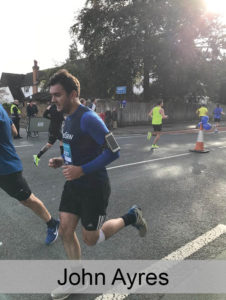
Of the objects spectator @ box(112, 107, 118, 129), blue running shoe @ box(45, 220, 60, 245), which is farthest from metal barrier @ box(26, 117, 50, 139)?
blue running shoe @ box(45, 220, 60, 245)

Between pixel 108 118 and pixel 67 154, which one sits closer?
pixel 67 154

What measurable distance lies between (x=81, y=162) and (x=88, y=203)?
36 cm

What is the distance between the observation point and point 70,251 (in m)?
2.46

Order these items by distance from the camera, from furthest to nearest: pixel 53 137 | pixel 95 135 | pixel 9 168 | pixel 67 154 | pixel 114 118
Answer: pixel 114 118 → pixel 53 137 → pixel 9 168 → pixel 67 154 → pixel 95 135

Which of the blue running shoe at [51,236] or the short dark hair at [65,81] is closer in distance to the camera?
the short dark hair at [65,81]

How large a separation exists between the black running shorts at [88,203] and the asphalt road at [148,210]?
0.69 meters

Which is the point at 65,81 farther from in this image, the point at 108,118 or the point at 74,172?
the point at 108,118

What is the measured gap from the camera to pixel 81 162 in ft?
7.61

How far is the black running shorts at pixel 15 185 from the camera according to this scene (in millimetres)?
2859

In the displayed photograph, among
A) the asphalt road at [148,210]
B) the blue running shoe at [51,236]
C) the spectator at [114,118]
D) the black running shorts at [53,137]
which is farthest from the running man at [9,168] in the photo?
the spectator at [114,118]

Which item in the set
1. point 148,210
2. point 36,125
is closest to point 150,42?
point 36,125

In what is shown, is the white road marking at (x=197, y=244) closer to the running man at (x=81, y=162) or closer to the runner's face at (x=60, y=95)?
the running man at (x=81, y=162)

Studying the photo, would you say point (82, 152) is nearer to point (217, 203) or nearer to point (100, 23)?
point (217, 203)

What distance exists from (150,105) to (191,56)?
18.2 ft
